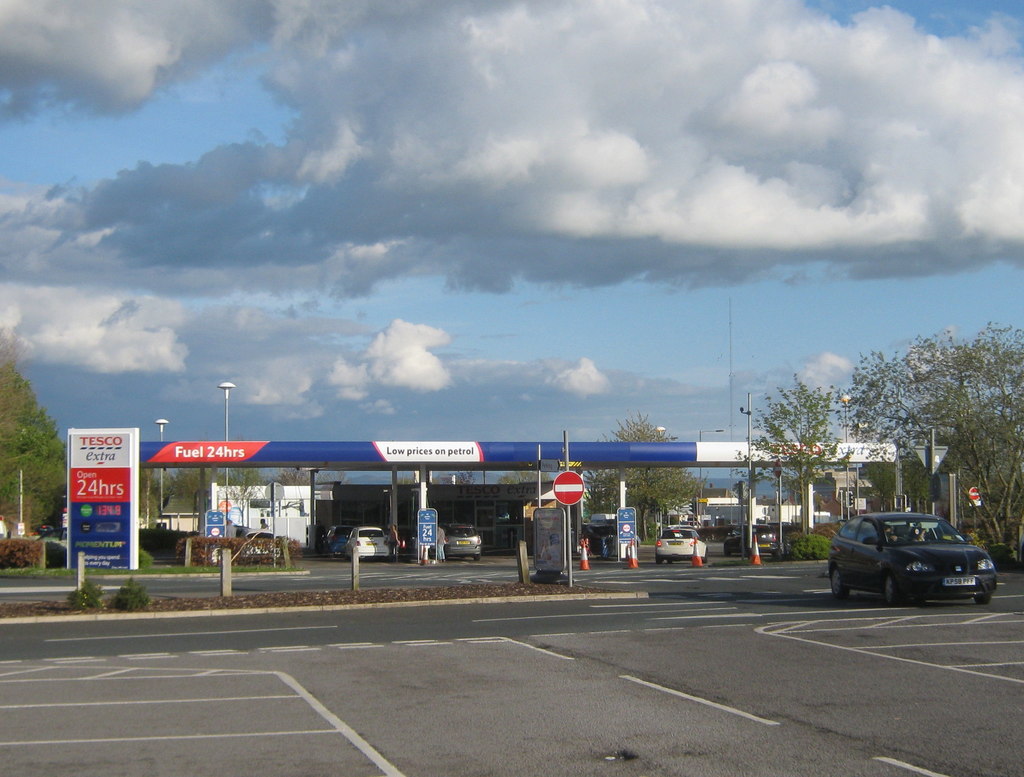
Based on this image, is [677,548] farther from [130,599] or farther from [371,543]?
[130,599]

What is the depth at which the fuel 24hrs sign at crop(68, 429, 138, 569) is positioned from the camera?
28469 mm

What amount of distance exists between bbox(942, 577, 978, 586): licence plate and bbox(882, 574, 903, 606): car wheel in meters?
0.74

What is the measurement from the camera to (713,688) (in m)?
10.8

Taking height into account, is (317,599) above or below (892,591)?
below

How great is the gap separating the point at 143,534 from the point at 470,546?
1684 centimetres

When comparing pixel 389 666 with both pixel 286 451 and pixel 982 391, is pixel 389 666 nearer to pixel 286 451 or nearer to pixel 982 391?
pixel 982 391

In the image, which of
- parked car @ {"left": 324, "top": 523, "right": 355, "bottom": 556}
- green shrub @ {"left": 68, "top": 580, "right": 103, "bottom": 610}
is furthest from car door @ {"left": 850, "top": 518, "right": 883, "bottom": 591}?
parked car @ {"left": 324, "top": 523, "right": 355, "bottom": 556}

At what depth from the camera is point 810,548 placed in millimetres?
39188

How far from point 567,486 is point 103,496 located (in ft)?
41.0

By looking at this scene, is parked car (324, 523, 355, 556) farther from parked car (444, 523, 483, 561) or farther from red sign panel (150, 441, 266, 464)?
red sign panel (150, 441, 266, 464)

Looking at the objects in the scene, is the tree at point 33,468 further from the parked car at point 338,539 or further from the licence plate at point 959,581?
the licence plate at point 959,581

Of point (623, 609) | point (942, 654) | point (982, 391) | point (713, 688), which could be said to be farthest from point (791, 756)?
point (982, 391)

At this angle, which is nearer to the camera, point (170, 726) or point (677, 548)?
point (170, 726)

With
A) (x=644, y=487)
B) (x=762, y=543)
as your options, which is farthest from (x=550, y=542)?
(x=644, y=487)
